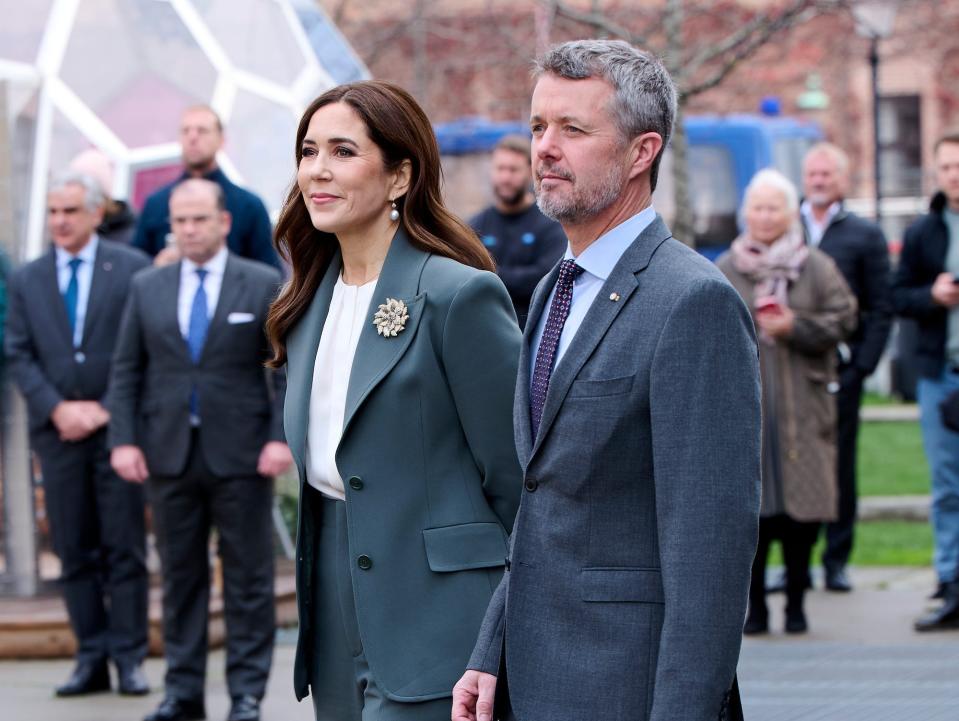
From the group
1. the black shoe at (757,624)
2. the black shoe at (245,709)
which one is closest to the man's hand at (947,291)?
the black shoe at (757,624)

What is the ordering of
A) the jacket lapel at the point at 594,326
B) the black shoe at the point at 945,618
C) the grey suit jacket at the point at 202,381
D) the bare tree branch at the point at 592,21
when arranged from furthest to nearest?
the bare tree branch at the point at 592,21
the black shoe at the point at 945,618
the grey suit jacket at the point at 202,381
the jacket lapel at the point at 594,326

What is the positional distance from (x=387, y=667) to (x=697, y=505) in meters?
1.17

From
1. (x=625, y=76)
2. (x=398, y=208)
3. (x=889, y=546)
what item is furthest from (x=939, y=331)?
(x=625, y=76)

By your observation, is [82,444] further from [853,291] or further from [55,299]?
[853,291]

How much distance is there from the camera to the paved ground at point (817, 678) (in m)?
6.82

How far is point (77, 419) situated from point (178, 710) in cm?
145

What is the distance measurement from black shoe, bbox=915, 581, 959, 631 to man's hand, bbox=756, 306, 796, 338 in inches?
59.8

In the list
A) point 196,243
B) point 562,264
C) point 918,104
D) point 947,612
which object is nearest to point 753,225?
point 947,612

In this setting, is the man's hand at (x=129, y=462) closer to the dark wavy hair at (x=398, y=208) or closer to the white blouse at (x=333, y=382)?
the dark wavy hair at (x=398, y=208)

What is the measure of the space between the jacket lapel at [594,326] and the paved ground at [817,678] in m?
3.88

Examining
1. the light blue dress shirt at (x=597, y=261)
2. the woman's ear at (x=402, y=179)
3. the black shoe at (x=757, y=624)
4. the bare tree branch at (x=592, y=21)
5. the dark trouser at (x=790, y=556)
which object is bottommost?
the black shoe at (x=757, y=624)

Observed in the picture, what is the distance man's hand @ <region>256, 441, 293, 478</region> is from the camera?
703 cm

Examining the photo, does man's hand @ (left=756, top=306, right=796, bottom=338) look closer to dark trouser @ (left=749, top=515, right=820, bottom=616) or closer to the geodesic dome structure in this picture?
dark trouser @ (left=749, top=515, right=820, bottom=616)

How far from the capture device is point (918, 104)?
42688 mm
